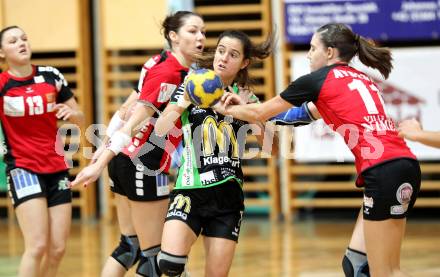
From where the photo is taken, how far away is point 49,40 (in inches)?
432

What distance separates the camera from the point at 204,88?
464cm

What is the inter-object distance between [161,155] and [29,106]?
105 cm

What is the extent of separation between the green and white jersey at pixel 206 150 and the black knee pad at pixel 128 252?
1.07 meters

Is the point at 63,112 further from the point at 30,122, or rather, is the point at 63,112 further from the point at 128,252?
the point at 128,252

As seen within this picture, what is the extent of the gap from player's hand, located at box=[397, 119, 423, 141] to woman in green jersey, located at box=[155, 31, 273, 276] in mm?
1008

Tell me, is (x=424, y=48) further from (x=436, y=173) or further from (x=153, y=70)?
(x=153, y=70)

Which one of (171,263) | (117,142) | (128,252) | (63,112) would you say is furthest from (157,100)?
(128,252)

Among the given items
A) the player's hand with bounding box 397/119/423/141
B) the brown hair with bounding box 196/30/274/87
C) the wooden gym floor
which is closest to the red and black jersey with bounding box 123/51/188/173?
the brown hair with bounding box 196/30/274/87

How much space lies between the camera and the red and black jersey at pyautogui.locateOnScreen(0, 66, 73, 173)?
19.4 feet

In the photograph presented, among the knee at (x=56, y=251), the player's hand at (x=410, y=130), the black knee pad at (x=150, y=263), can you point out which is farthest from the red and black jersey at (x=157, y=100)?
the player's hand at (x=410, y=130)

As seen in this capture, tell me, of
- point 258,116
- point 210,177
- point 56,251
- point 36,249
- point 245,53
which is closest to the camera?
point 258,116

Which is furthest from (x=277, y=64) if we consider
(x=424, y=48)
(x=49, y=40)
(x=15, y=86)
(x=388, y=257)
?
(x=388, y=257)

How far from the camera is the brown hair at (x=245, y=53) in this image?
507 centimetres

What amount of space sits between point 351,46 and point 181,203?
53.6 inches
